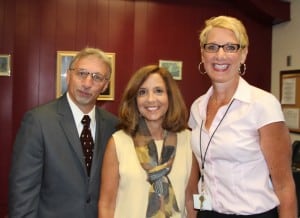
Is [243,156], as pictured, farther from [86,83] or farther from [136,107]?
[86,83]

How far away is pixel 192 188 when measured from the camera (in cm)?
184

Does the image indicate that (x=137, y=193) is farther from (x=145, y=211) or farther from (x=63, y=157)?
(x=63, y=157)

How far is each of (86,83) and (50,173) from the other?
462 millimetres

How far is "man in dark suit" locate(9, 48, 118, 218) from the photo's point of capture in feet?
5.83

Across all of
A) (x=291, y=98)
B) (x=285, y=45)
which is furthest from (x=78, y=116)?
(x=285, y=45)

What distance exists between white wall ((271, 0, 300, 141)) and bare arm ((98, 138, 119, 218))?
2654mm

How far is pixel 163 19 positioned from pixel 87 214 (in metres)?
2.75

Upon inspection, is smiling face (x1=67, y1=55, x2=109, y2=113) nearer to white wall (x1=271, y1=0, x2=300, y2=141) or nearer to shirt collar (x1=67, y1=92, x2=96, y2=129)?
shirt collar (x1=67, y1=92, x2=96, y2=129)

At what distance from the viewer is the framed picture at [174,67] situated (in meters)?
4.14

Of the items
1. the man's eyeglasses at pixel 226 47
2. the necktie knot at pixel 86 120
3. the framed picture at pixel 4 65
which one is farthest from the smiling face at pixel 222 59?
the framed picture at pixel 4 65

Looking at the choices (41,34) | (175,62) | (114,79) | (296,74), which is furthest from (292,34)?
(41,34)

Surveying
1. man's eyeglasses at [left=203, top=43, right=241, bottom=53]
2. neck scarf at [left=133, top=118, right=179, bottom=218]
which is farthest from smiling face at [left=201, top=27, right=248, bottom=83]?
neck scarf at [left=133, top=118, right=179, bottom=218]

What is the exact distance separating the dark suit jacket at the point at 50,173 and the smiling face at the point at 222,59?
2.36 feet

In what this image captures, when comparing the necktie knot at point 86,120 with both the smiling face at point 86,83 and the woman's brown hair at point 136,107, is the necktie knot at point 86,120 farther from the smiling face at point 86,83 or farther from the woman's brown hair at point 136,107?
the woman's brown hair at point 136,107
